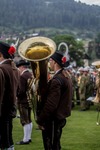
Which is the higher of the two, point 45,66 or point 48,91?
point 45,66

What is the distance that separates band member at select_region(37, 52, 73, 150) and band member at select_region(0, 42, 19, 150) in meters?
0.54

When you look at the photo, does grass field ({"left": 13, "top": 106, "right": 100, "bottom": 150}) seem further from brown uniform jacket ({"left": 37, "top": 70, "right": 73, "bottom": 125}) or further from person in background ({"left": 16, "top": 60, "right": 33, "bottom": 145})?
brown uniform jacket ({"left": 37, "top": 70, "right": 73, "bottom": 125})

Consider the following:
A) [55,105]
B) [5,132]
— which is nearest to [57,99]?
[55,105]

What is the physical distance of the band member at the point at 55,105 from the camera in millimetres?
5625

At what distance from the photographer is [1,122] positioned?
5949mm

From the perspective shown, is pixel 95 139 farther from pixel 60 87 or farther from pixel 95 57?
pixel 95 57

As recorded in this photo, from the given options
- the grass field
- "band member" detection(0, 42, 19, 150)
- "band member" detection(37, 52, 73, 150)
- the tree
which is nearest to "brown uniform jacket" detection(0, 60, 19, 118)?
"band member" detection(0, 42, 19, 150)

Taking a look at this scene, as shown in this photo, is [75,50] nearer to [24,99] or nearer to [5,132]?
[24,99]

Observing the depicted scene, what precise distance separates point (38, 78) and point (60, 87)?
49cm

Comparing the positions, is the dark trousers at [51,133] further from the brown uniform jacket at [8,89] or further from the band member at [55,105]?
the brown uniform jacket at [8,89]

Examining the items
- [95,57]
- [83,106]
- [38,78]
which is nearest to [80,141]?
[38,78]

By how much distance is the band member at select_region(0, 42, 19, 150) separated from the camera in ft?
18.8

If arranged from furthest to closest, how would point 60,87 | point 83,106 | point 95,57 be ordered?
point 95,57 < point 83,106 < point 60,87

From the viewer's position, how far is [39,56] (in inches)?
214
